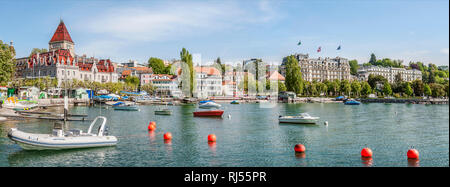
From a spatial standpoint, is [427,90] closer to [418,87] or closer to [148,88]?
[418,87]

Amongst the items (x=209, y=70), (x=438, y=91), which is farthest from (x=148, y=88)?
(x=438, y=91)

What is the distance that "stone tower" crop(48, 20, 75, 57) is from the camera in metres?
132

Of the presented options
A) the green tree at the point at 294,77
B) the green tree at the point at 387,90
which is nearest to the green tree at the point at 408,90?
the green tree at the point at 387,90

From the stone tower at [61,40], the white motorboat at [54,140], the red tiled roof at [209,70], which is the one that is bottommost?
the white motorboat at [54,140]

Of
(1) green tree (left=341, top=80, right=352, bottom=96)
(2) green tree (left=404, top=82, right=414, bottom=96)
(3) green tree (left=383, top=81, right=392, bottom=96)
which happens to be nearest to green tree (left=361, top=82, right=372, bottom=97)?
(3) green tree (left=383, top=81, right=392, bottom=96)

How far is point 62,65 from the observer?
4653 inches

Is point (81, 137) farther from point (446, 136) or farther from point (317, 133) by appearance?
point (446, 136)

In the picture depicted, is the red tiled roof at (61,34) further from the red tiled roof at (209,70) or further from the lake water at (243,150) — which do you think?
the lake water at (243,150)

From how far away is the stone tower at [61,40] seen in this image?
132m

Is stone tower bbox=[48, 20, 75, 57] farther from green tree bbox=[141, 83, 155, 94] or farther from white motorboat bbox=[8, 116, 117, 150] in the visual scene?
white motorboat bbox=[8, 116, 117, 150]

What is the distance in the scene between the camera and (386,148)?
94.3ft

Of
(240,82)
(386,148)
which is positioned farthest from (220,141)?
(240,82)

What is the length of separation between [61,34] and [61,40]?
361cm

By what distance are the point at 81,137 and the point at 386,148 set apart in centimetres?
2610
